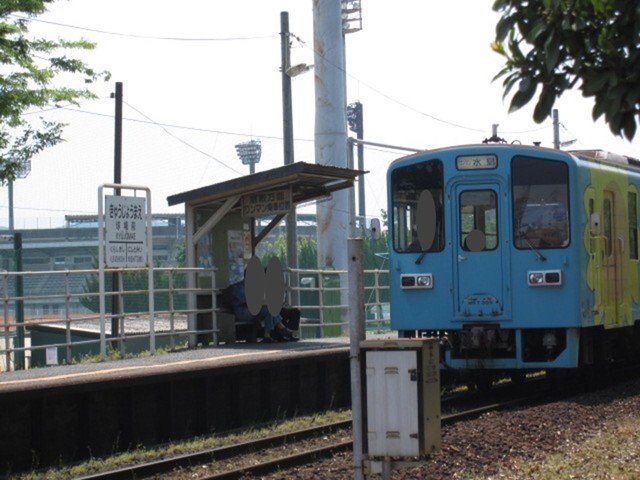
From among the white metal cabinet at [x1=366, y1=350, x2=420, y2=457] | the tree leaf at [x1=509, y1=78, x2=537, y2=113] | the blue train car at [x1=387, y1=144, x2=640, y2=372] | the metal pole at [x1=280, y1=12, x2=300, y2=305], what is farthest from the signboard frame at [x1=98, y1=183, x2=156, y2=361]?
the tree leaf at [x1=509, y1=78, x2=537, y2=113]

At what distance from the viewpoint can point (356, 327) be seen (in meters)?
7.16

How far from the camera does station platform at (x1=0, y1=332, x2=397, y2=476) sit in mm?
10594

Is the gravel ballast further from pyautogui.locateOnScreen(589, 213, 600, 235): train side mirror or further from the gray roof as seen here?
the gray roof

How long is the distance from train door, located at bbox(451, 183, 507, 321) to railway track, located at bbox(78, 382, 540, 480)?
184 centimetres

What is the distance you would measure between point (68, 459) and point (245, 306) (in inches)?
294

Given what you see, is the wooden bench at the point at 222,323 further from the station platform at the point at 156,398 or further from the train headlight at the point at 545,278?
the train headlight at the point at 545,278

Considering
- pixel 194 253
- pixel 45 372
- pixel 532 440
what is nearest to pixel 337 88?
pixel 194 253

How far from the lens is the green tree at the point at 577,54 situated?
15.3ft

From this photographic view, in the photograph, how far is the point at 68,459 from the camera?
35.9 ft

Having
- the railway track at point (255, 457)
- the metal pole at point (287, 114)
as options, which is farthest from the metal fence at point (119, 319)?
the railway track at point (255, 457)

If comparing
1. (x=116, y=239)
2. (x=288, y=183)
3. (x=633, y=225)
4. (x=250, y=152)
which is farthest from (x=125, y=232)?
(x=250, y=152)

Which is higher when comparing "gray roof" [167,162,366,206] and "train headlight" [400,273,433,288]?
"gray roof" [167,162,366,206]

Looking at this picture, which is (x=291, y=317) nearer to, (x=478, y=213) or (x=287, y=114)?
(x=478, y=213)

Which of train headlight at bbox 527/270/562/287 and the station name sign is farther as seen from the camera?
the station name sign
